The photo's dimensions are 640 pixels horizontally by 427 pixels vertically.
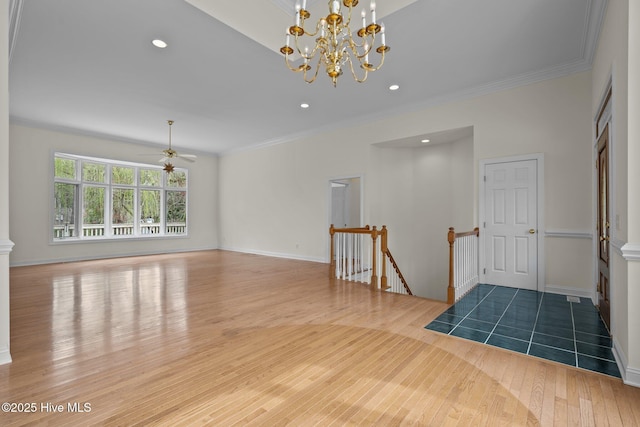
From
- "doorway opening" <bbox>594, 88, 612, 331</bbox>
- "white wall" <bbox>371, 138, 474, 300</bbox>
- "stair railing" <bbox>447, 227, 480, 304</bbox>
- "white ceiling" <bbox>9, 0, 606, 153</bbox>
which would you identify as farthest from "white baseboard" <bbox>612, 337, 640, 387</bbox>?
"white wall" <bbox>371, 138, 474, 300</bbox>

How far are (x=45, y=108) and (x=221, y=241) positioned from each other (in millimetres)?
5810

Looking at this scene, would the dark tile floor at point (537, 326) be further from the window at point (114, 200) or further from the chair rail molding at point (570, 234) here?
the window at point (114, 200)

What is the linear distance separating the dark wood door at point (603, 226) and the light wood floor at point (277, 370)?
5.15ft

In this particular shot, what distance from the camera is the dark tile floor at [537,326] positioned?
2.62m

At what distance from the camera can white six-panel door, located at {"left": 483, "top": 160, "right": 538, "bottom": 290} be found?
4.71m

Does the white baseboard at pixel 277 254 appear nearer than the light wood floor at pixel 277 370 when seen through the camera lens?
No

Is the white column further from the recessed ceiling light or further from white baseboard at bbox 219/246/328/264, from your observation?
white baseboard at bbox 219/246/328/264

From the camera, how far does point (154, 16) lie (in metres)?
3.33

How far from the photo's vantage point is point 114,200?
8.48 metres

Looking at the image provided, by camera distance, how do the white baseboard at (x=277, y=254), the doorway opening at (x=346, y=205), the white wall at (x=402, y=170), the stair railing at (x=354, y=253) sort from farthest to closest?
the doorway opening at (x=346, y=205) → the white baseboard at (x=277, y=254) → the stair railing at (x=354, y=253) → the white wall at (x=402, y=170)

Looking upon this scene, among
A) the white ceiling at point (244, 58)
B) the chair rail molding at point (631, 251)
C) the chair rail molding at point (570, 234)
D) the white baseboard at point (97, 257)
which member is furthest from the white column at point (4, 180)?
the chair rail molding at point (570, 234)

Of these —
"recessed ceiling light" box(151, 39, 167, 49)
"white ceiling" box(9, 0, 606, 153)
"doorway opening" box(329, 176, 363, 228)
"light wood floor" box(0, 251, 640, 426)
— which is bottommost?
"light wood floor" box(0, 251, 640, 426)

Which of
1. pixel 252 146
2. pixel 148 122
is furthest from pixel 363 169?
pixel 148 122

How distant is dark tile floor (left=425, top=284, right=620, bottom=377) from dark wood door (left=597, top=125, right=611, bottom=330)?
208 mm
